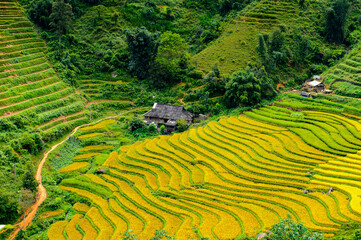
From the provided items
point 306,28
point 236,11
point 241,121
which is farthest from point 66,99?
point 306,28

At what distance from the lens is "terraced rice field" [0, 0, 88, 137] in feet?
148

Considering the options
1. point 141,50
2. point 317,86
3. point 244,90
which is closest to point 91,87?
point 141,50

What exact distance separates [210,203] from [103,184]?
1176 cm

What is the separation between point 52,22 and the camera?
59312 millimetres

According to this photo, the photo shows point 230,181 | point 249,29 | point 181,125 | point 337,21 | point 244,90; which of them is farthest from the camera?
point 249,29

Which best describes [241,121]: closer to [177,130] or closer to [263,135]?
[263,135]

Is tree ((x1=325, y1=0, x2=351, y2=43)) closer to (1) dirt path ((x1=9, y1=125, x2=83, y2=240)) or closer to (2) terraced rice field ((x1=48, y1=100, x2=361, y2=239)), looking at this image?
(2) terraced rice field ((x1=48, y1=100, x2=361, y2=239))

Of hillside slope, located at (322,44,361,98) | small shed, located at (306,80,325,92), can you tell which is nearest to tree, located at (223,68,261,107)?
small shed, located at (306,80,325,92)

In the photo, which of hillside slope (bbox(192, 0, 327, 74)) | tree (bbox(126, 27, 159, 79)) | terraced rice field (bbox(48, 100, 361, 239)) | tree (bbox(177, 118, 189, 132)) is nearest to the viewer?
terraced rice field (bbox(48, 100, 361, 239))

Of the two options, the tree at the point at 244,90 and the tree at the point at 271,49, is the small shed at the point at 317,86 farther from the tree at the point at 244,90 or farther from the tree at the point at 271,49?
the tree at the point at 244,90

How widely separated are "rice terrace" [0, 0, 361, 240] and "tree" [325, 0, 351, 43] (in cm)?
17

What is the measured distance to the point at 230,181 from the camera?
3409 centimetres

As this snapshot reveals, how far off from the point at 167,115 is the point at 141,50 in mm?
14754

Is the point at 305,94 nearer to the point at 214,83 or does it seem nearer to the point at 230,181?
the point at 214,83
